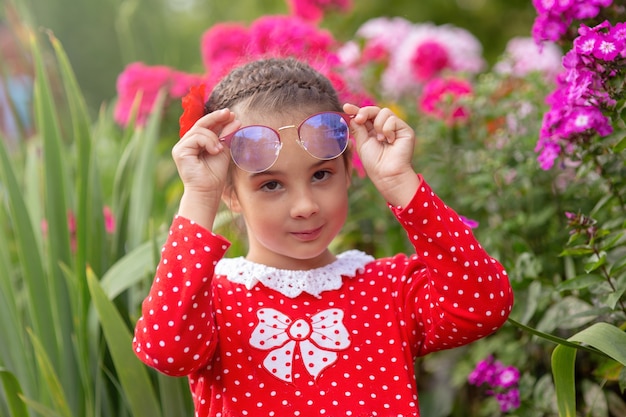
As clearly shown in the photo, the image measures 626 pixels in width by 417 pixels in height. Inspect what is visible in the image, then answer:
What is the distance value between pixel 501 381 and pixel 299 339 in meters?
0.71

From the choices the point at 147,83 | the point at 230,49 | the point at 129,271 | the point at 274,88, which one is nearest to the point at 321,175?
the point at 274,88

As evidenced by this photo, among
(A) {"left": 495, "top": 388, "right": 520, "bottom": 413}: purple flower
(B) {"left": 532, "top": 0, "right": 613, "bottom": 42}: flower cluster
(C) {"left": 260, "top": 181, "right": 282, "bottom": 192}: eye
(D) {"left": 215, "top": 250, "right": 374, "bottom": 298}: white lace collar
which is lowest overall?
(A) {"left": 495, "top": 388, "right": 520, "bottom": 413}: purple flower

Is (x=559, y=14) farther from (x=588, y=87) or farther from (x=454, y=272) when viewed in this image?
(x=454, y=272)

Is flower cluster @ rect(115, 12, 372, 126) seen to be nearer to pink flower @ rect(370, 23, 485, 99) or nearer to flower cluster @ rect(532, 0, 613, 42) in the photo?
pink flower @ rect(370, 23, 485, 99)

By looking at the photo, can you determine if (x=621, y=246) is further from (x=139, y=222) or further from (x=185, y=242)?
(x=139, y=222)

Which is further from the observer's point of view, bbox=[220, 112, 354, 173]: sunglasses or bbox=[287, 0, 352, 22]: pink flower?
bbox=[287, 0, 352, 22]: pink flower

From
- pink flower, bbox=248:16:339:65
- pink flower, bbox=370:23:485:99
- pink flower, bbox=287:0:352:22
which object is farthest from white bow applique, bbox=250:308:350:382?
pink flower, bbox=287:0:352:22

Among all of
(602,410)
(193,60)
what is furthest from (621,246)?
(193,60)

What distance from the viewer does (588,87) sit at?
1.75 meters

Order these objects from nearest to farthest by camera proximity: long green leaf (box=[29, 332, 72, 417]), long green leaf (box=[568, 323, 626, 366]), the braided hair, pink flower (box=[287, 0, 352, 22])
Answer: long green leaf (box=[568, 323, 626, 366]) < the braided hair < long green leaf (box=[29, 332, 72, 417]) < pink flower (box=[287, 0, 352, 22])

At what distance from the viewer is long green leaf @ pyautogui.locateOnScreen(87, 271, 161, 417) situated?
1.92m

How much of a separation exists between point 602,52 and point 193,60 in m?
6.55

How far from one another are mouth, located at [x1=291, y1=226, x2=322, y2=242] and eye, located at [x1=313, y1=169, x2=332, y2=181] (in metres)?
0.11

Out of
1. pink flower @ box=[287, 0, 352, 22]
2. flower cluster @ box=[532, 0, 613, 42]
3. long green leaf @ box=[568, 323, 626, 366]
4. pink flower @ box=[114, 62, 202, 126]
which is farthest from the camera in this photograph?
pink flower @ box=[287, 0, 352, 22]
